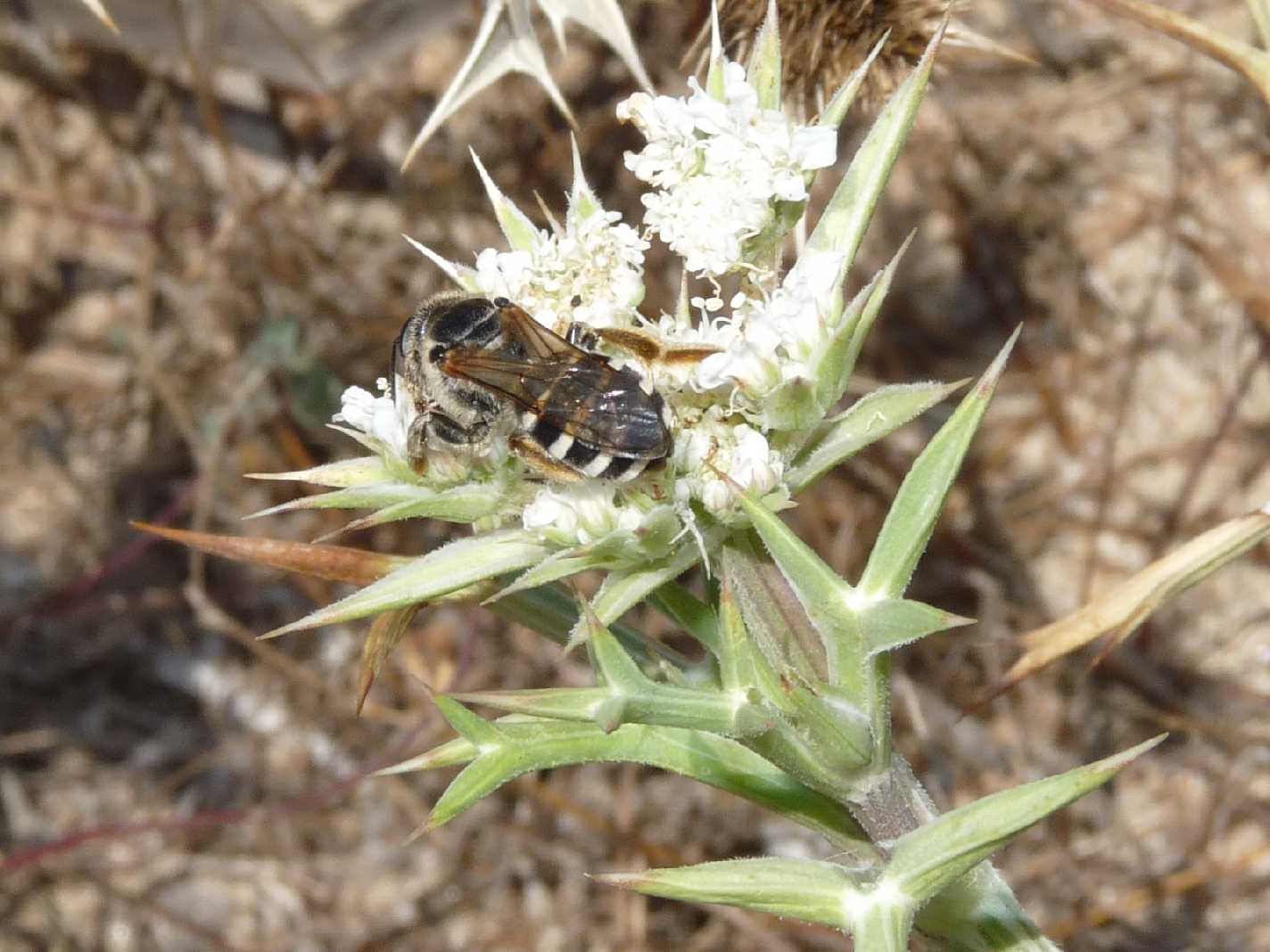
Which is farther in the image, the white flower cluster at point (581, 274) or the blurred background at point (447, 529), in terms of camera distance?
the blurred background at point (447, 529)

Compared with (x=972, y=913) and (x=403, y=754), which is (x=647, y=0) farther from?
(x=972, y=913)

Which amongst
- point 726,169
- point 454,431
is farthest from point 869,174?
point 454,431

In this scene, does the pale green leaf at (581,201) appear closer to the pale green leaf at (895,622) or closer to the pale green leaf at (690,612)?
the pale green leaf at (690,612)

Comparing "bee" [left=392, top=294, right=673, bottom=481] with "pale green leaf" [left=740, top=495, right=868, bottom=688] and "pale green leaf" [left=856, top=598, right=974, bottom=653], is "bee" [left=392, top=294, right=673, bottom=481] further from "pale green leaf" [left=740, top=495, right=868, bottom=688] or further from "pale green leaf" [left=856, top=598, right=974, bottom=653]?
"pale green leaf" [left=856, top=598, right=974, bottom=653]

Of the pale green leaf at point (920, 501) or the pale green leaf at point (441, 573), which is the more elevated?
the pale green leaf at point (920, 501)

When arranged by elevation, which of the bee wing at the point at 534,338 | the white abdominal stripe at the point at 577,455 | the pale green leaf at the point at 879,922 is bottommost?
the pale green leaf at the point at 879,922

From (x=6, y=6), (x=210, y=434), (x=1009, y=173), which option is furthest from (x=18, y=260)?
(x=1009, y=173)

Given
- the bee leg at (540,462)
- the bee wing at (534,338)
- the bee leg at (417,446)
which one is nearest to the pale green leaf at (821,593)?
→ the bee leg at (540,462)

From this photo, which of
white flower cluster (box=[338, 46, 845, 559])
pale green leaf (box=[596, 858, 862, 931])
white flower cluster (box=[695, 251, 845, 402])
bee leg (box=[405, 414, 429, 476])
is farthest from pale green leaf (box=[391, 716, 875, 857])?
white flower cluster (box=[695, 251, 845, 402])
